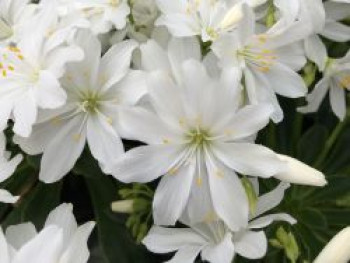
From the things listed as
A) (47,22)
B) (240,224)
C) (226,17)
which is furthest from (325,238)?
(47,22)

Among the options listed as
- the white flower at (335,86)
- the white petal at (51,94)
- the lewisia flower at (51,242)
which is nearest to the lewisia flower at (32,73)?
the white petal at (51,94)

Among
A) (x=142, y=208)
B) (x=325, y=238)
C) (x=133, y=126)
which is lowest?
(x=325, y=238)

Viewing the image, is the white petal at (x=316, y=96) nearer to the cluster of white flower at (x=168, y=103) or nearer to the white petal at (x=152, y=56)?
the cluster of white flower at (x=168, y=103)

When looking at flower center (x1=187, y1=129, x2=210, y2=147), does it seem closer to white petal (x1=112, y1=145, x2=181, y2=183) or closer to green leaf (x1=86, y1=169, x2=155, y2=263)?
white petal (x1=112, y1=145, x2=181, y2=183)

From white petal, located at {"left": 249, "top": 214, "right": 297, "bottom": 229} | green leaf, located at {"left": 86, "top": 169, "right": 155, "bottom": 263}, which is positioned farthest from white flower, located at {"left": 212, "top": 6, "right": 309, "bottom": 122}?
green leaf, located at {"left": 86, "top": 169, "right": 155, "bottom": 263}

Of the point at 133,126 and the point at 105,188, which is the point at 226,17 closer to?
the point at 133,126

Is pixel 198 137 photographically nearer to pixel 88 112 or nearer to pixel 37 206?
pixel 88 112
